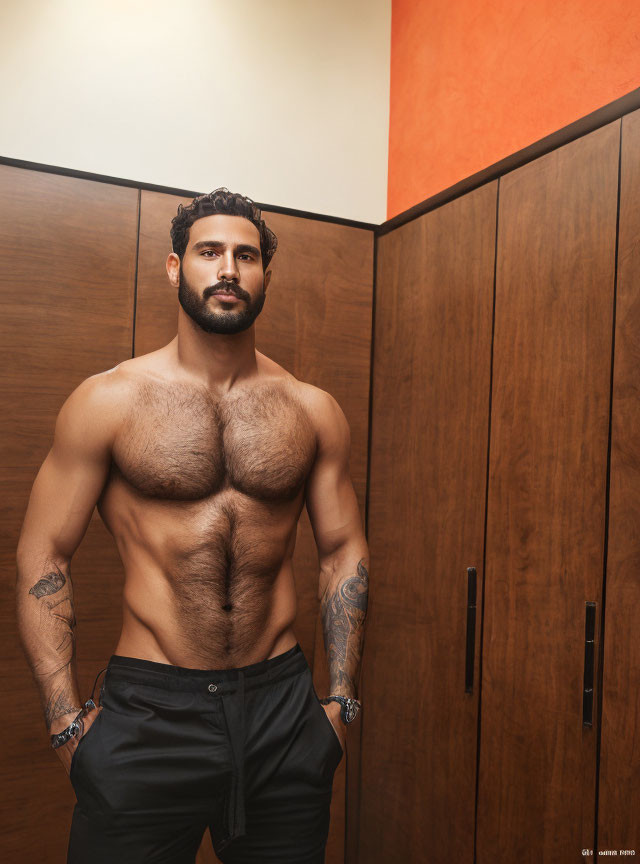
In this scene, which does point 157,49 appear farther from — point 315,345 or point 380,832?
point 380,832

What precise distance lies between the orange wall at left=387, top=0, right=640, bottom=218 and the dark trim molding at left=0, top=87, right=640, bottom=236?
0.21 m

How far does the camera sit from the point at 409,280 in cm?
226

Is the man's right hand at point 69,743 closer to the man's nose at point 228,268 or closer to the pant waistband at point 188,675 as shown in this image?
the pant waistband at point 188,675

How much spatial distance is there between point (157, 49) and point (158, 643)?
6.06 feet

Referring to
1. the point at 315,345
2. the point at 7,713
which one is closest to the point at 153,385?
the point at 315,345

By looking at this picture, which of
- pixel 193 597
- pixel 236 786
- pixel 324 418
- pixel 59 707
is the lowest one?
pixel 236 786

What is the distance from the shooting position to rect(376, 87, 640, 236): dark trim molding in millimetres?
1538

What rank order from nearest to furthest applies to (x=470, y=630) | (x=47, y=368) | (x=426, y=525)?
(x=470, y=630), (x=47, y=368), (x=426, y=525)

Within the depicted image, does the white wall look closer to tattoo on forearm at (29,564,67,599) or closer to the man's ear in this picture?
the man's ear

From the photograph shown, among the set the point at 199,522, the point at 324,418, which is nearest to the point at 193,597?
the point at 199,522

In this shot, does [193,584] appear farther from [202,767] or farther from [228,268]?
[228,268]

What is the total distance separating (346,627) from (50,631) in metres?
0.64

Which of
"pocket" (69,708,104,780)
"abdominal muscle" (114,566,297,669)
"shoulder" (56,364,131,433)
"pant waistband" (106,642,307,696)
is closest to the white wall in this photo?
"shoulder" (56,364,131,433)

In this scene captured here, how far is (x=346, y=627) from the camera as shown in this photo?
1702mm
